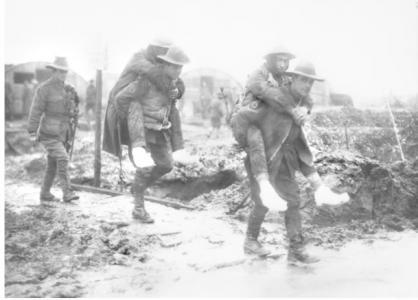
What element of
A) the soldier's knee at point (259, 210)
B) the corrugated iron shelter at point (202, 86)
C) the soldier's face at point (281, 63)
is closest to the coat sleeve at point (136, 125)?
the soldier's knee at point (259, 210)

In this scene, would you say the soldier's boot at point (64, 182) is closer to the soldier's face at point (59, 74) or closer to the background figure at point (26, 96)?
the soldier's face at point (59, 74)

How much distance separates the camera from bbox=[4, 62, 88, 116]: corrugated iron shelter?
1822cm

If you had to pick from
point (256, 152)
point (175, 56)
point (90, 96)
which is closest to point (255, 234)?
→ point (256, 152)

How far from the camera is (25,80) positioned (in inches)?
764

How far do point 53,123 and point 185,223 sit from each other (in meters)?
2.23

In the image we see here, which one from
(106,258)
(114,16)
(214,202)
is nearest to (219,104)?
(214,202)

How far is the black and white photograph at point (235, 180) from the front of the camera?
3.79 meters

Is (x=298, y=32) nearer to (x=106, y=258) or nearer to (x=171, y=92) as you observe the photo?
(x=171, y=92)

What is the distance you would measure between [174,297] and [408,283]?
1819mm

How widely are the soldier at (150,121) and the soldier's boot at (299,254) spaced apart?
1464 millimetres

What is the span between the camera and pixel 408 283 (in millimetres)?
3752

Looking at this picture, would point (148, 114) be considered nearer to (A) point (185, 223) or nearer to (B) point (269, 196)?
(A) point (185, 223)

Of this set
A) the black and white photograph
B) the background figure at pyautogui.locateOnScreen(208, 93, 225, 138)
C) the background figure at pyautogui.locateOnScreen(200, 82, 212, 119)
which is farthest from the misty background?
the background figure at pyautogui.locateOnScreen(200, 82, 212, 119)

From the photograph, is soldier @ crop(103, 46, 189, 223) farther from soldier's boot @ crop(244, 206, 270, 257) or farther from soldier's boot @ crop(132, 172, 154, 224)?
soldier's boot @ crop(244, 206, 270, 257)
